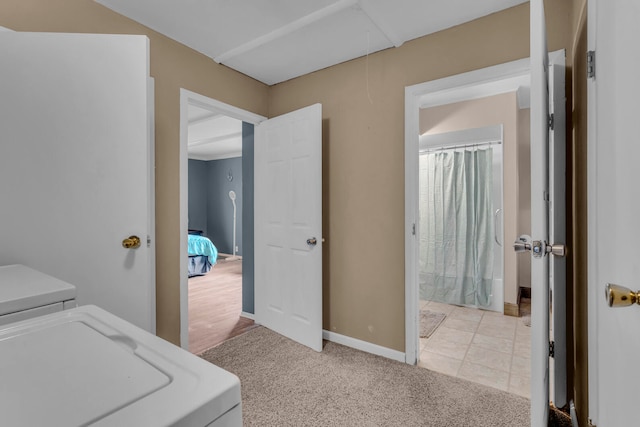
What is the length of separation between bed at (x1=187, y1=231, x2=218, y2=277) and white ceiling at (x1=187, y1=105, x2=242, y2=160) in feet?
6.06

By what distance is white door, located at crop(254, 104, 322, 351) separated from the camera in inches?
98.1

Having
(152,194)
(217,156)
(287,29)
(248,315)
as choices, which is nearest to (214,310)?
(248,315)

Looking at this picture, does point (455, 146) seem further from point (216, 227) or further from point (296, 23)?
point (216, 227)

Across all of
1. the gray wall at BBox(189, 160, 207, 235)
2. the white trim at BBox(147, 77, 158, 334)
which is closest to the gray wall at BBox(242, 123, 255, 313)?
the white trim at BBox(147, 77, 158, 334)

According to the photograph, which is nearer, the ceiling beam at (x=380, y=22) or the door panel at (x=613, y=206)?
the door panel at (x=613, y=206)

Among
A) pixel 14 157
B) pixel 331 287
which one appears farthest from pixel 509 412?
pixel 14 157

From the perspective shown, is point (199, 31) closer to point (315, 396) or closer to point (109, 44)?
point (109, 44)

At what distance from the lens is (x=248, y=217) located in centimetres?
324

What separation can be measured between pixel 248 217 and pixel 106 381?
2.75 meters

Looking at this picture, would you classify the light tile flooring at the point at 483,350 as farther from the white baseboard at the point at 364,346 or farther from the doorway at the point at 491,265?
the white baseboard at the point at 364,346

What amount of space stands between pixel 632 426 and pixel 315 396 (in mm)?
1637

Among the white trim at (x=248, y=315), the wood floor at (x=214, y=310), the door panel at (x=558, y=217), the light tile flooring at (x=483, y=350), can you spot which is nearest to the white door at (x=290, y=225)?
the white trim at (x=248, y=315)

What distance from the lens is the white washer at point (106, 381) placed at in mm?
452

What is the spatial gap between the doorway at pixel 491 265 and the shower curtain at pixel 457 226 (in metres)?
0.07
